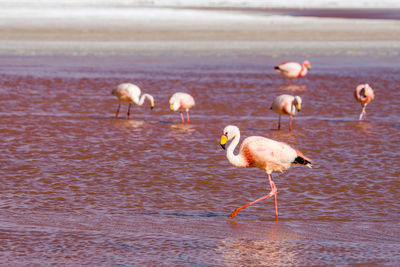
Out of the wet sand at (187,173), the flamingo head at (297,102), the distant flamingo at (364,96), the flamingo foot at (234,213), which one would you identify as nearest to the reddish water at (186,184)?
the wet sand at (187,173)

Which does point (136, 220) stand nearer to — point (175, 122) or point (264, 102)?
point (175, 122)

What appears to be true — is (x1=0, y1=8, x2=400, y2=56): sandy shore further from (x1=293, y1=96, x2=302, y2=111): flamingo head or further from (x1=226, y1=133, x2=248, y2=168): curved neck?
(x1=226, y1=133, x2=248, y2=168): curved neck

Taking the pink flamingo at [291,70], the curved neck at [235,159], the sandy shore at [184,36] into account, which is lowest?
the curved neck at [235,159]

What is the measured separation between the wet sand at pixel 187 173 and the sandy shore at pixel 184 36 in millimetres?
7873

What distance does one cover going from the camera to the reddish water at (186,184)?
25.2ft

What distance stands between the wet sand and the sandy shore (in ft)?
25.8

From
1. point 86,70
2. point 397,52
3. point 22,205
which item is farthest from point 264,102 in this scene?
point 397,52

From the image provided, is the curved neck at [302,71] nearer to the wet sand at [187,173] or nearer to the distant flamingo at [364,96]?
the wet sand at [187,173]

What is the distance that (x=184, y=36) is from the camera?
4184 cm

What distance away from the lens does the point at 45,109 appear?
1772cm

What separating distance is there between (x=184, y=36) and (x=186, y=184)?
105 ft

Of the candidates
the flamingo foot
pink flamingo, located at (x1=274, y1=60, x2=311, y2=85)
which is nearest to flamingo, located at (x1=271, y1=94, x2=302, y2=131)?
the flamingo foot

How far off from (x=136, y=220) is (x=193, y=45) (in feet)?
95.2

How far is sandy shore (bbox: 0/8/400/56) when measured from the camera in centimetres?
3606
